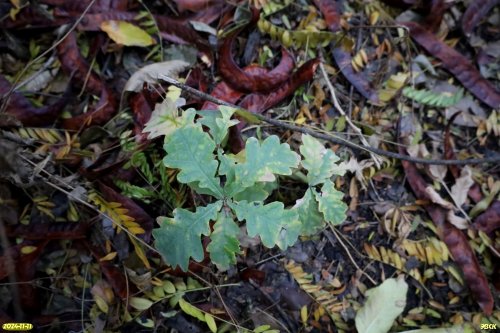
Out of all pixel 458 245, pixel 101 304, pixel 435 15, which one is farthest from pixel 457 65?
pixel 101 304

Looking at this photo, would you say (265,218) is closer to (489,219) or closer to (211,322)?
(211,322)

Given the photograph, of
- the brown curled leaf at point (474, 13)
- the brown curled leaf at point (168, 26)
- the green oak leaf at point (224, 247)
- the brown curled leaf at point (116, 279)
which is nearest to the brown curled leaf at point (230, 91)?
the brown curled leaf at point (168, 26)

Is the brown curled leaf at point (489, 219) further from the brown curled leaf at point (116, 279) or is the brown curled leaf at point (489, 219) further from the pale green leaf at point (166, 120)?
the brown curled leaf at point (116, 279)

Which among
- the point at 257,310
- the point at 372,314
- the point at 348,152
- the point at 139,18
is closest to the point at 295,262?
the point at 257,310

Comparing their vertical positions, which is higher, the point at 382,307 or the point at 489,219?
the point at 489,219

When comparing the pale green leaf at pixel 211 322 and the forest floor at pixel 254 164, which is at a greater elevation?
the forest floor at pixel 254 164

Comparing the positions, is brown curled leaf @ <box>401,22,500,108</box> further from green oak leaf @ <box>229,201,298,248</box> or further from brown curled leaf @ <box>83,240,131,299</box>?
brown curled leaf @ <box>83,240,131,299</box>
